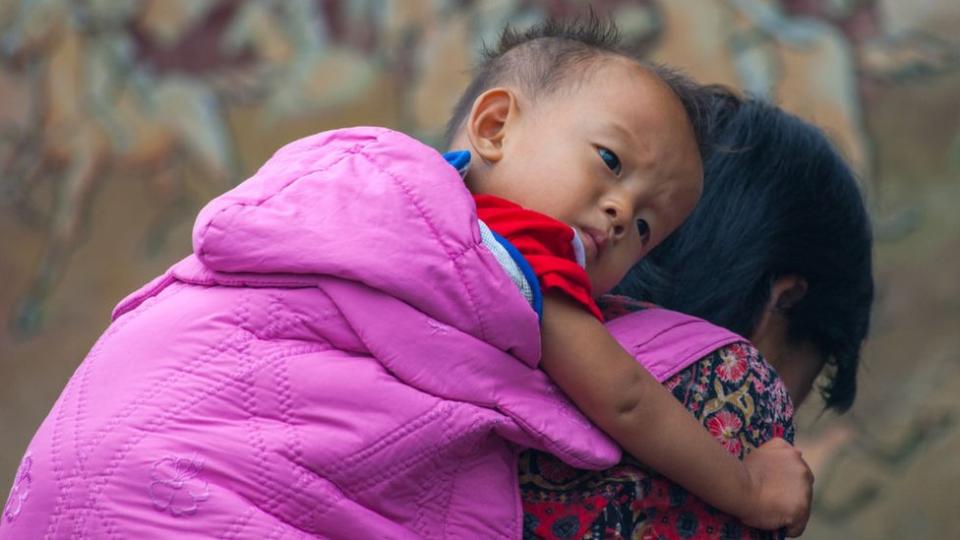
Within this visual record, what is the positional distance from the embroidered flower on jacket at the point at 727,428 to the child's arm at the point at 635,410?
0.04 meters

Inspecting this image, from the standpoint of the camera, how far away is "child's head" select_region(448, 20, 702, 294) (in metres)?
1.78

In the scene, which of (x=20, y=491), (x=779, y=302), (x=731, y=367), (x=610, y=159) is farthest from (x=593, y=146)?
(x=20, y=491)

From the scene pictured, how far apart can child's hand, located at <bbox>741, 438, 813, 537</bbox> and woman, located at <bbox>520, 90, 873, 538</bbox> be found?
0.06 feet

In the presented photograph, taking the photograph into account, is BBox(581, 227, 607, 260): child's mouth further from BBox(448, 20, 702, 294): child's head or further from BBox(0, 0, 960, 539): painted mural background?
BBox(0, 0, 960, 539): painted mural background

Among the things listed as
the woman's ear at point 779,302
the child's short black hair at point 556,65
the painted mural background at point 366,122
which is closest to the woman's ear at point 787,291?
the woman's ear at point 779,302

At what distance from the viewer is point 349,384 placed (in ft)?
4.96

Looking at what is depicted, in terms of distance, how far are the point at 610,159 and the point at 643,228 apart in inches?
4.7

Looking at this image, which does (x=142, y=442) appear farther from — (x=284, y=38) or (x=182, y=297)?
(x=284, y=38)

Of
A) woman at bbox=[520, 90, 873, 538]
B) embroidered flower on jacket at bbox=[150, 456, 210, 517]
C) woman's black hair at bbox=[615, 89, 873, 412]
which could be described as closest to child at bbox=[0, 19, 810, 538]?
embroidered flower on jacket at bbox=[150, 456, 210, 517]

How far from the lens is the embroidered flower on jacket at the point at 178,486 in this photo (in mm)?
1472

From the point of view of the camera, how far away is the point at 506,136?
6.00 feet

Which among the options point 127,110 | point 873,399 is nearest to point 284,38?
point 127,110

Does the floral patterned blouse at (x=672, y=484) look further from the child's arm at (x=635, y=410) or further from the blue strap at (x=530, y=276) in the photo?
the blue strap at (x=530, y=276)

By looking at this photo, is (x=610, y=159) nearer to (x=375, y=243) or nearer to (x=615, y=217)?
(x=615, y=217)
